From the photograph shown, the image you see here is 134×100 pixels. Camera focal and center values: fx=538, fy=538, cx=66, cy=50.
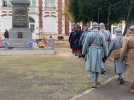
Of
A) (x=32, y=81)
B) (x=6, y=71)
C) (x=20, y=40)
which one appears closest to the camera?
(x=32, y=81)

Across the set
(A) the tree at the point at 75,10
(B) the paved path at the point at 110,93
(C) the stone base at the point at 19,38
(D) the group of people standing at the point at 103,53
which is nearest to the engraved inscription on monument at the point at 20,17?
(C) the stone base at the point at 19,38

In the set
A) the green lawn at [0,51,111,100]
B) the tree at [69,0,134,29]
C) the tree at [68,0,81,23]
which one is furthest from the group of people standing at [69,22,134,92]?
the tree at [68,0,81,23]

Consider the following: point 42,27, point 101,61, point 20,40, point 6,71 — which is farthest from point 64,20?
point 101,61

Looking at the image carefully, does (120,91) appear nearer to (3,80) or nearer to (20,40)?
(3,80)

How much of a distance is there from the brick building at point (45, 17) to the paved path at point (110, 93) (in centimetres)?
6359

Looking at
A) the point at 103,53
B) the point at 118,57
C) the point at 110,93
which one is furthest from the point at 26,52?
the point at 110,93

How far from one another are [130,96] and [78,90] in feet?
5.36

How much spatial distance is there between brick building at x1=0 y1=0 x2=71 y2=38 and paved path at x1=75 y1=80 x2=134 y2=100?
63585 mm

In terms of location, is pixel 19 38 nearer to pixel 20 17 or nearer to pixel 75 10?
pixel 20 17

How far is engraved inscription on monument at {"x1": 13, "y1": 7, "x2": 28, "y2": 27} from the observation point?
36688 mm

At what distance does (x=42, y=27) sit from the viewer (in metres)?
80.3

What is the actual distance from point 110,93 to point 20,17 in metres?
23.3

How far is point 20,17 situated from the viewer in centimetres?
3669

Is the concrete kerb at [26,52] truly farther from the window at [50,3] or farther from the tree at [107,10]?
the window at [50,3]
